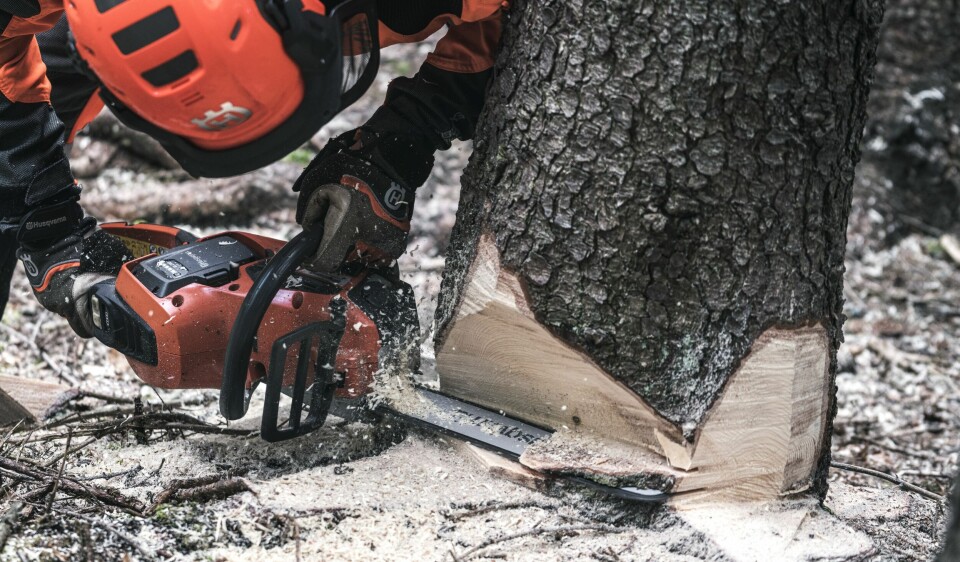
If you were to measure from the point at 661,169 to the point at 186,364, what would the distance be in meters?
1.37

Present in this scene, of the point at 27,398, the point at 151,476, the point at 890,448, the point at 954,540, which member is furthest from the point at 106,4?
the point at 890,448

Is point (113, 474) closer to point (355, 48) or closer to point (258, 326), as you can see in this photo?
point (258, 326)

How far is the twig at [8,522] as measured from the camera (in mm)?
1700

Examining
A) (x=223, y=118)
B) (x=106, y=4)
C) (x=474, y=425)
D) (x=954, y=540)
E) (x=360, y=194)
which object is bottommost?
(x=474, y=425)

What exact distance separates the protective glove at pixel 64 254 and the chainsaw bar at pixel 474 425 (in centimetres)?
79

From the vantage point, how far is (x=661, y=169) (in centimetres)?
192

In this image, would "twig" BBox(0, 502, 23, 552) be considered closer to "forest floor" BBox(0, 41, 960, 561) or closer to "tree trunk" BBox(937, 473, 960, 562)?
"forest floor" BBox(0, 41, 960, 561)

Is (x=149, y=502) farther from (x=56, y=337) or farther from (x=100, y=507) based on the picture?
(x=56, y=337)

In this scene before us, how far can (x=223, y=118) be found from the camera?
6.11ft

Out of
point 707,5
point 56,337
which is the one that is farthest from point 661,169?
point 56,337

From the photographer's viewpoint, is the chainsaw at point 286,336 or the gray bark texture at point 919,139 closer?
the chainsaw at point 286,336

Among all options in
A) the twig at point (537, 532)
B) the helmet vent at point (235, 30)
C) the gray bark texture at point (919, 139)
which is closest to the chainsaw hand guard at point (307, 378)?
the twig at point (537, 532)

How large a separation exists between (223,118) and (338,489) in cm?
91

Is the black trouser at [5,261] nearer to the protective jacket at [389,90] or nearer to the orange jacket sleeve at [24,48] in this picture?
the protective jacket at [389,90]
